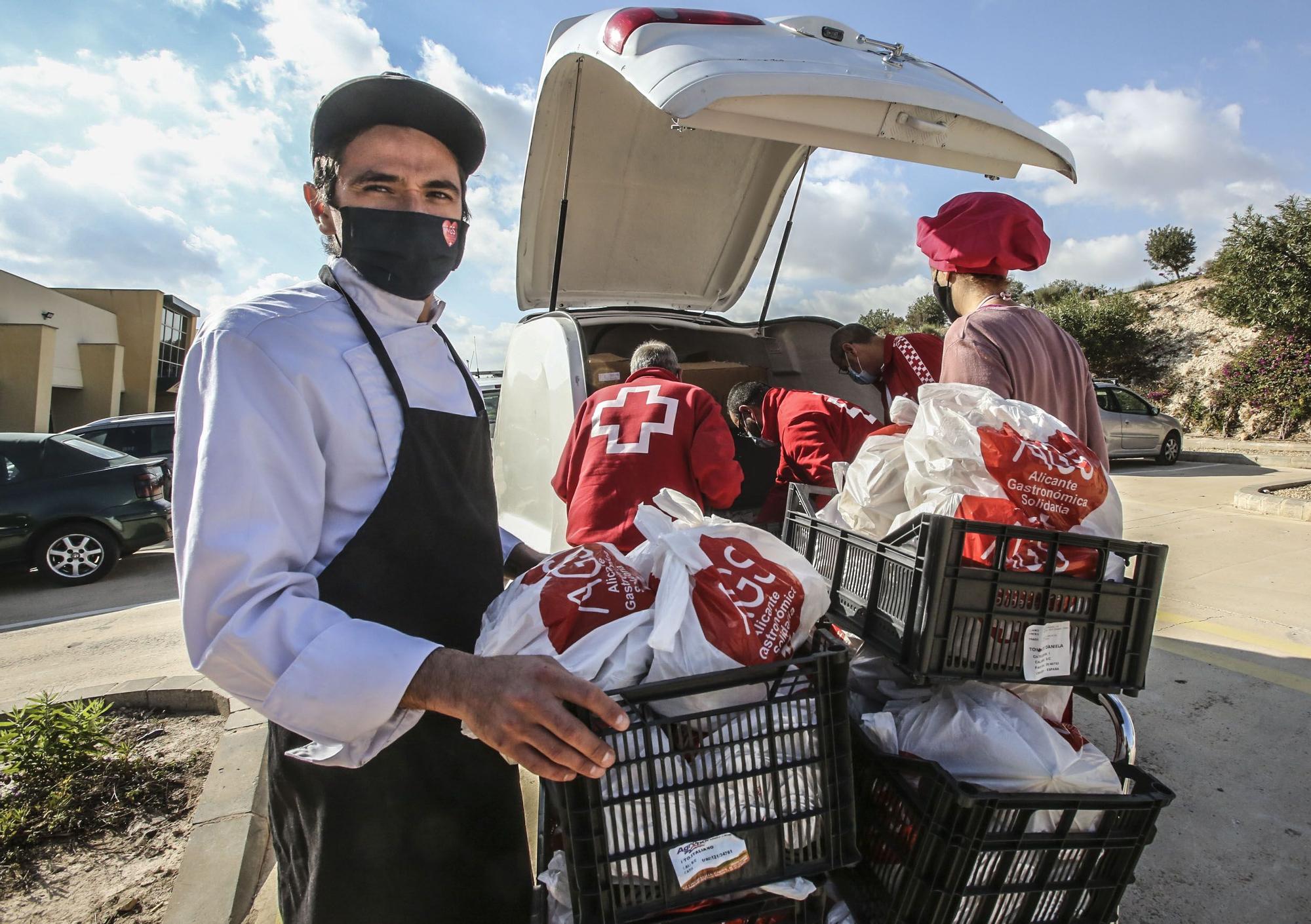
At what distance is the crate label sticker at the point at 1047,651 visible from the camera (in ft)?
4.25

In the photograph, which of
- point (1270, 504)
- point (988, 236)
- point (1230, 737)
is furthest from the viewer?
point (1270, 504)

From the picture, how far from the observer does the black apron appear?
1316 millimetres

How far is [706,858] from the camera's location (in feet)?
3.51

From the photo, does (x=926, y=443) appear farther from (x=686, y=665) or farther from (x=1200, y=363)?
(x=1200, y=363)

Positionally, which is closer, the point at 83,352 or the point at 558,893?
the point at 558,893

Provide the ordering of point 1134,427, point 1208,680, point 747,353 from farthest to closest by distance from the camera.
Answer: point 1134,427
point 747,353
point 1208,680

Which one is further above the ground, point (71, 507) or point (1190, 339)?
point (1190, 339)

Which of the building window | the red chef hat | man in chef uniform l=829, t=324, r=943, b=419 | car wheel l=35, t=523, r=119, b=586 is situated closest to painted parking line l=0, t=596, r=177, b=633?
car wheel l=35, t=523, r=119, b=586

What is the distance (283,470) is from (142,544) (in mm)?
8513

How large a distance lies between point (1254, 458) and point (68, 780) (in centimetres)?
1951

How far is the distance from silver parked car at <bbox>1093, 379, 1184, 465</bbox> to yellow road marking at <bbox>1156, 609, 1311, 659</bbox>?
414 inches

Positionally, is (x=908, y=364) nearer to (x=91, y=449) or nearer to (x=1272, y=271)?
(x=91, y=449)

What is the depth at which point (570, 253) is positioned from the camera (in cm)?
460

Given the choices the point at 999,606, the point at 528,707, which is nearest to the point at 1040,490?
the point at 999,606
